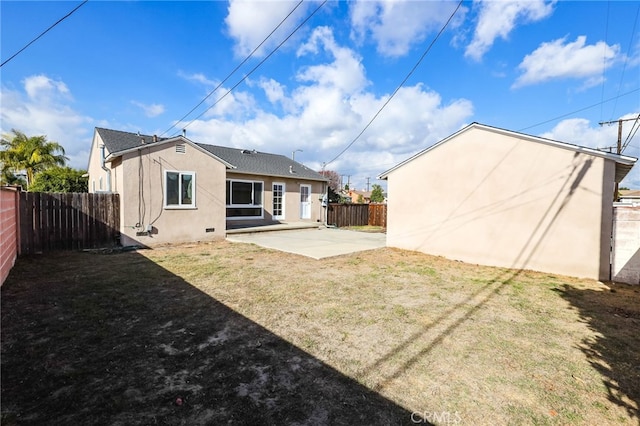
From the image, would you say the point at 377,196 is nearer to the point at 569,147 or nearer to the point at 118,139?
the point at 118,139

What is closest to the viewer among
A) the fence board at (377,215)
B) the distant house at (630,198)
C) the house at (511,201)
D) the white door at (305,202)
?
the house at (511,201)

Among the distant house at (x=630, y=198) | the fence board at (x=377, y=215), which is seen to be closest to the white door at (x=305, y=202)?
the fence board at (x=377, y=215)

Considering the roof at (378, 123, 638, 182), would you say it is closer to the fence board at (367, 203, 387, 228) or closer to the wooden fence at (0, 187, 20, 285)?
the fence board at (367, 203, 387, 228)

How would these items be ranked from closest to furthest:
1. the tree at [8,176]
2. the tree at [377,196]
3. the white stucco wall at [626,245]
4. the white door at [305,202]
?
the white stucco wall at [626,245] → the white door at [305,202] → the tree at [8,176] → the tree at [377,196]

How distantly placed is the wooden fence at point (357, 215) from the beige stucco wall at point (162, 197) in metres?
8.97

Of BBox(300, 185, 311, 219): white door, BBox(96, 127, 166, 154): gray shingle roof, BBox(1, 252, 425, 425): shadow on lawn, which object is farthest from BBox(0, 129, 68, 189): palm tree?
BBox(1, 252, 425, 425): shadow on lawn

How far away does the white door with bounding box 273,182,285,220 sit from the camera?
1735 centimetres

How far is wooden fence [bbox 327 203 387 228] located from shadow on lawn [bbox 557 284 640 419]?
13912mm

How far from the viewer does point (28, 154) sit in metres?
22.4

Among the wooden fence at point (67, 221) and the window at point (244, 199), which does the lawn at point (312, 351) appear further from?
the window at point (244, 199)

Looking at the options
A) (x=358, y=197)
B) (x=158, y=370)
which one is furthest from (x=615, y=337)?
(x=358, y=197)

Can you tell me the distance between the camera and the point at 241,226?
15453mm

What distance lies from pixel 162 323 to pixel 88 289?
2.67m

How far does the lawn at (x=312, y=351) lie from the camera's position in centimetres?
243
